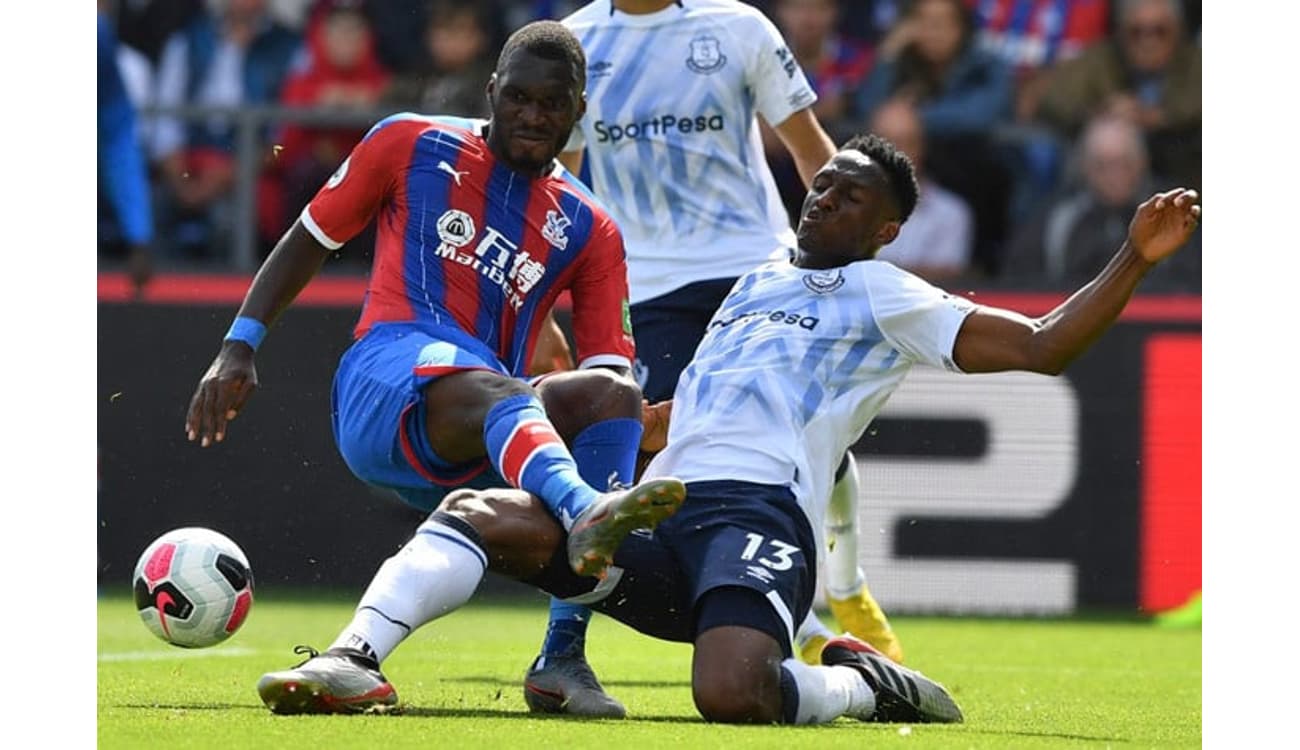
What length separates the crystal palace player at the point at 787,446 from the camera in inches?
212

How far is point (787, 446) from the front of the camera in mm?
5840

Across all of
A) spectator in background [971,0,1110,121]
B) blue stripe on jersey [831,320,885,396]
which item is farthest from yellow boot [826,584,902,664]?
spectator in background [971,0,1110,121]

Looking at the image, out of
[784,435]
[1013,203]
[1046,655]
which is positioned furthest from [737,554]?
[1013,203]

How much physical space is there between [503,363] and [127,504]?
4617 millimetres

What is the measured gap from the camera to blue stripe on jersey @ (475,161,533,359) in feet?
19.7

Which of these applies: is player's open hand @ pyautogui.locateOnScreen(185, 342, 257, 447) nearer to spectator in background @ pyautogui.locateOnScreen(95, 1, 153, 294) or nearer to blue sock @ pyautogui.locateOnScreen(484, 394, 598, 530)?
blue sock @ pyautogui.locateOnScreen(484, 394, 598, 530)

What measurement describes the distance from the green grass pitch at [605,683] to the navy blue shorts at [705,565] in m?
0.30

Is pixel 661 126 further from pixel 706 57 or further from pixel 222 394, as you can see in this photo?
pixel 222 394

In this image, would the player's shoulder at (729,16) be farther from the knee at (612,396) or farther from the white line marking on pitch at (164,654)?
the white line marking on pitch at (164,654)

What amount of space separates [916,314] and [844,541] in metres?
2.14

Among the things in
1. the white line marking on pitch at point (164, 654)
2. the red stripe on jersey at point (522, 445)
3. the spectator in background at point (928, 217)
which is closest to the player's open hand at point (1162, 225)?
the red stripe on jersey at point (522, 445)

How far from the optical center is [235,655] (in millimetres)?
7805
